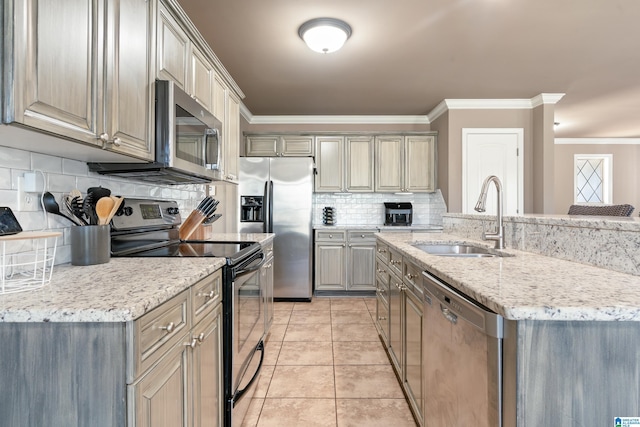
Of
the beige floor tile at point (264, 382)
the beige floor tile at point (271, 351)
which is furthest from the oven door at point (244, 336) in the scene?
the beige floor tile at point (271, 351)

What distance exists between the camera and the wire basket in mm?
958

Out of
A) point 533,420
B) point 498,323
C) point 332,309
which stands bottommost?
point 332,309

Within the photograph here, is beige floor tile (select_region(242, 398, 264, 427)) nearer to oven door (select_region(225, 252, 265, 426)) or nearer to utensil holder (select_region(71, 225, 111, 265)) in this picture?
oven door (select_region(225, 252, 265, 426))

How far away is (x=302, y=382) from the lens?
2162 mm

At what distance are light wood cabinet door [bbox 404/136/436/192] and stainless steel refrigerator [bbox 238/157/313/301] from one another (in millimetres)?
1490

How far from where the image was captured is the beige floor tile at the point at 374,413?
1755mm

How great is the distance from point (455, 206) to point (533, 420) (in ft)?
12.2

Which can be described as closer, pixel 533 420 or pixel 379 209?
pixel 533 420

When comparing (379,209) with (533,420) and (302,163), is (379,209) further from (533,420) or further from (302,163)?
(533,420)

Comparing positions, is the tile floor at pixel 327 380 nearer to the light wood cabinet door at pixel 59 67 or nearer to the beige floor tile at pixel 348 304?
the beige floor tile at pixel 348 304

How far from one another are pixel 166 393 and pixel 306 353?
1.73m

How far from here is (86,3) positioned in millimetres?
1142

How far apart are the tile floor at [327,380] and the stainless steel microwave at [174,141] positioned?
4.64ft

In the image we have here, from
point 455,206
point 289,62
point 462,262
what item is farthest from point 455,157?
point 462,262
